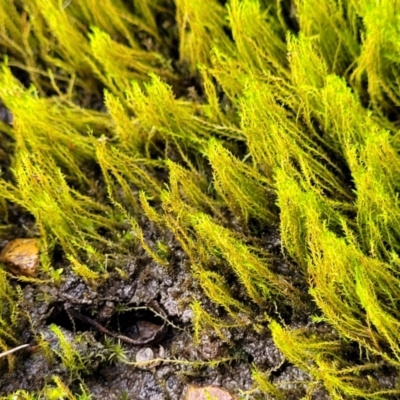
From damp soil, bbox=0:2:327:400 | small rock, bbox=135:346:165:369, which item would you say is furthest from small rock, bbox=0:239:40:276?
small rock, bbox=135:346:165:369

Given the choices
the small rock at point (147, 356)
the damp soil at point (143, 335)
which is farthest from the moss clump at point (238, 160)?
the small rock at point (147, 356)

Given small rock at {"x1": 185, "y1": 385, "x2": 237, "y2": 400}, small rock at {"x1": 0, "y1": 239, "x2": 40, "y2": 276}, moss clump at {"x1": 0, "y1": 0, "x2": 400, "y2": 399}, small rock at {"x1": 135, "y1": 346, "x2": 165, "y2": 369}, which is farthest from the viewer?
small rock at {"x1": 0, "y1": 239, "x2": 40, "y2": 276}

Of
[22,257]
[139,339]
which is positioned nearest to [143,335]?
[139,339]

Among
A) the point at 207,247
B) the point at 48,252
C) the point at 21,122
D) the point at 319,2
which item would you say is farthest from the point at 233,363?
the point at 319,2

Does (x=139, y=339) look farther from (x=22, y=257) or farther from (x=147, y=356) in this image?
(x=22, y=257)

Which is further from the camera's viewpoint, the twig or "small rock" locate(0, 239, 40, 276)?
"small rock" locate(0, 239, 40, 276)

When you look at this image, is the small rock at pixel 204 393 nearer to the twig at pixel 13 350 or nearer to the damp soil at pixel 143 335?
the damp soil at pixel 143 335

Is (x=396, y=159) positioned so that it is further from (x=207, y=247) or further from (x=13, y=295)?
(x=13, y=295)

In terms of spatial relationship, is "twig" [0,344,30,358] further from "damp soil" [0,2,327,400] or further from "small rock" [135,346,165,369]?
"small rock" [135,346,165,369]
